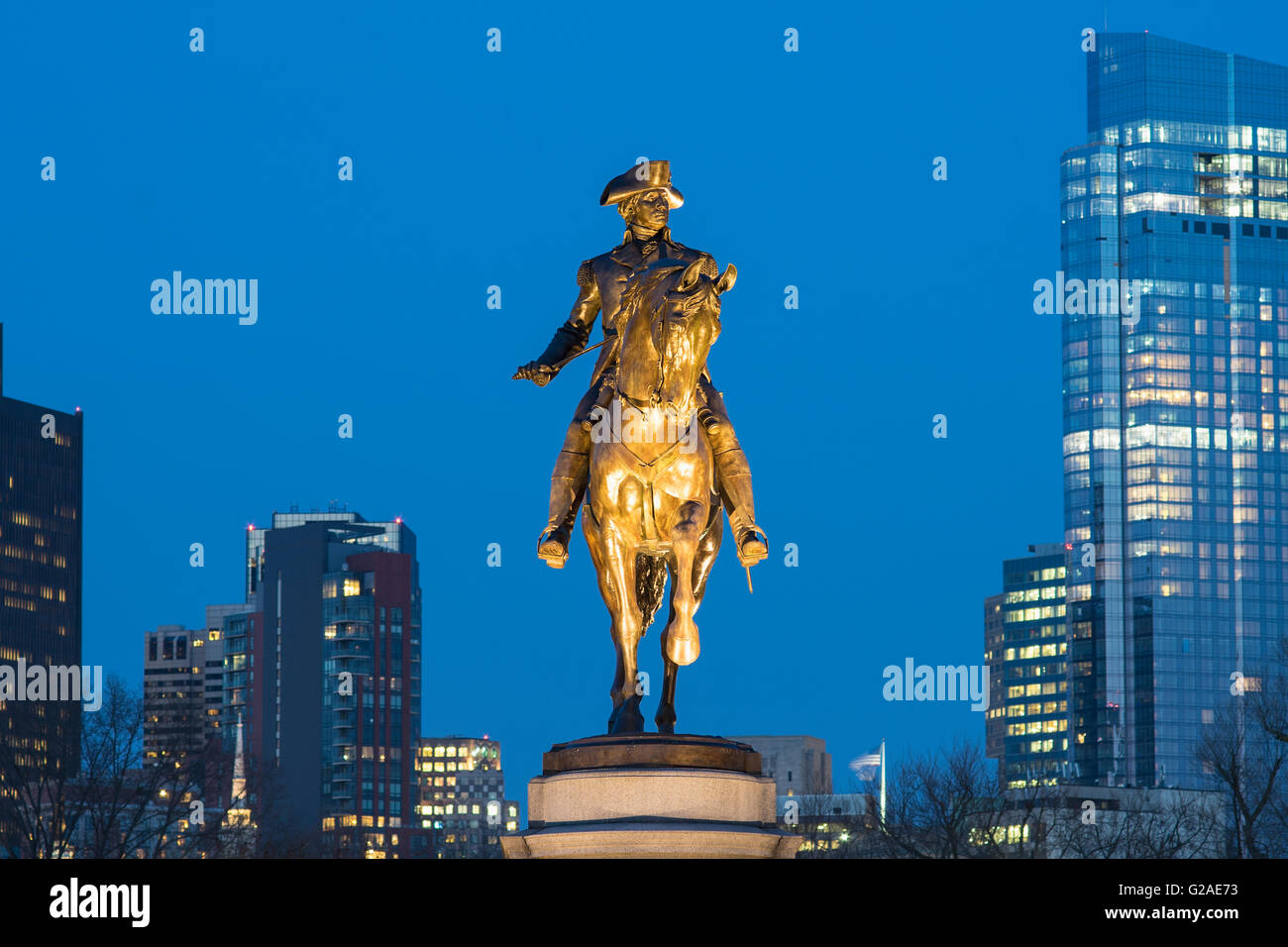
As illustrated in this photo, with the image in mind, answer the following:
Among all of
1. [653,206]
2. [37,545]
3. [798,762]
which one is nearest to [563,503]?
[653,206]

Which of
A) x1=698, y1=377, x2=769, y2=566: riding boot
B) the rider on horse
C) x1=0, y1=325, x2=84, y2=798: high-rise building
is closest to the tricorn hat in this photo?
the rider on horse

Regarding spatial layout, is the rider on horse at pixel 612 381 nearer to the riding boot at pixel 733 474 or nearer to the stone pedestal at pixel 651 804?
the riding boot at pixel 733 474

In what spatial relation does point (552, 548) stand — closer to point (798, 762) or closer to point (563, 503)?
point (563, 503)

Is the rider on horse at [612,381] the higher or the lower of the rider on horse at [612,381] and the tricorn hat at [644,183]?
the lower

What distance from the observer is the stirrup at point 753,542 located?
2039 cm

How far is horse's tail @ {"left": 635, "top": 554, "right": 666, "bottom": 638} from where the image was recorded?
21047mm

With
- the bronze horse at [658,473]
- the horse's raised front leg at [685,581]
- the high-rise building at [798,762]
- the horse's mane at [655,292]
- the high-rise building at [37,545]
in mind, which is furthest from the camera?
the high-rise building at [37,545]

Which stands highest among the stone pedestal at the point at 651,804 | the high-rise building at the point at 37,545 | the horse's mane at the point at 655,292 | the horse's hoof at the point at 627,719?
the high-rise building at the point at 37,545

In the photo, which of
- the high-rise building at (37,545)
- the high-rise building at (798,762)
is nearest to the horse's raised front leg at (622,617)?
the high-rise building at (798,762)

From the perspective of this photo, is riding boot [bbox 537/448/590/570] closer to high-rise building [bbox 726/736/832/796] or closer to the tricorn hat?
the tricorn hat

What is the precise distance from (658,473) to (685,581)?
40.1 inches

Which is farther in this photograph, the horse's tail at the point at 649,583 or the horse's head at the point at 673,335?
the horse's tail at the point at 649,583

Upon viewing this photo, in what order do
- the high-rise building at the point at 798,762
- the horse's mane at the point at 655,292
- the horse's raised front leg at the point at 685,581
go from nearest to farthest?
the horse's mane at the point at 655,292 < the horse's raised front leg at the point at 685,581 < the high-rise building at the point at 798,762
